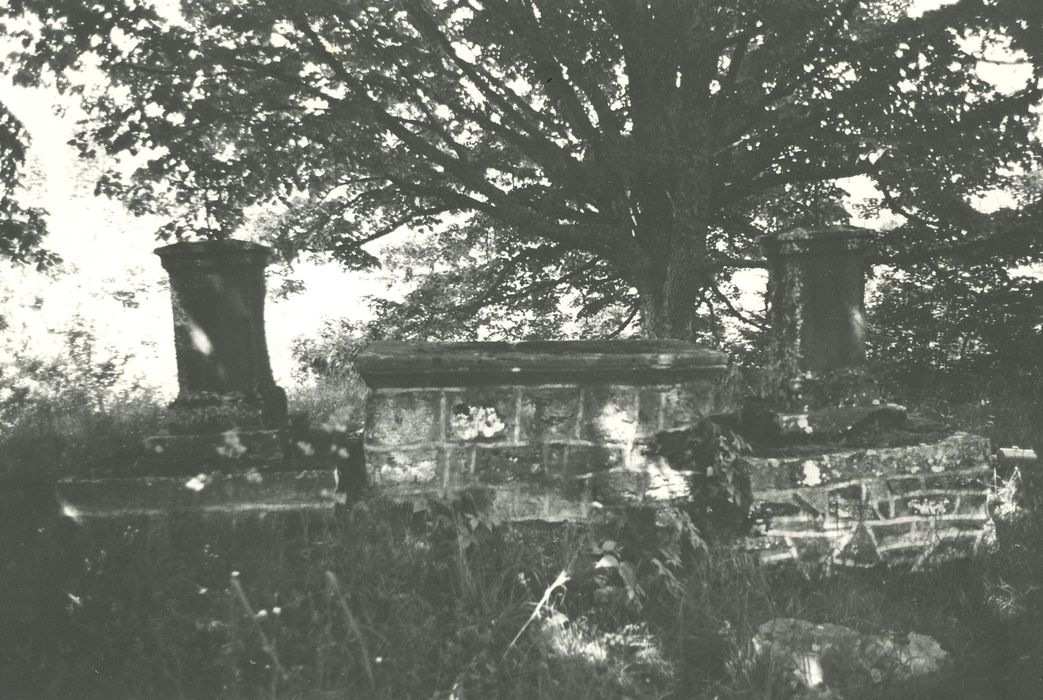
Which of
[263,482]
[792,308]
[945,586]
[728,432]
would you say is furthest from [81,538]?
[945,586]

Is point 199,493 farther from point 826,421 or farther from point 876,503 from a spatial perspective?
point 876,503

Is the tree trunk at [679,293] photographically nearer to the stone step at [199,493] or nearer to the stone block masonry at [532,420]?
the stone block masonry at [532,420]

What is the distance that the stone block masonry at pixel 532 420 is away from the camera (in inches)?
127

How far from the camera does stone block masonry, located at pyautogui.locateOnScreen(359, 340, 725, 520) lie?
3.21 metres

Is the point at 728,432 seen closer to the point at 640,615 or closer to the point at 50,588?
the point at 640,615

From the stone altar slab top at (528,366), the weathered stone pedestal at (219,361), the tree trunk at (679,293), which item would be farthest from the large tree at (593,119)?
the stone altar slab top at (528,366)

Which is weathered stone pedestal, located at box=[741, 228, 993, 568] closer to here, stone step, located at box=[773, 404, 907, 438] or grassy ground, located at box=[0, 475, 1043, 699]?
stone step, located at box=[773, 404, 907, 438]

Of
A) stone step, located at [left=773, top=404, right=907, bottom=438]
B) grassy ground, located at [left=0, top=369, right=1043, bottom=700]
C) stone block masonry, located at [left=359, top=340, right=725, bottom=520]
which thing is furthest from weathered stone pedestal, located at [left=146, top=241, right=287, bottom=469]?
stone step, located at [left=773, top=404, right=907, bottom=438]

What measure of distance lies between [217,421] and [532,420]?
4.81 ft

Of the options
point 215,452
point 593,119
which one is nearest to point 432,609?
point 215,452

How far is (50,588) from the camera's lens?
269 cm

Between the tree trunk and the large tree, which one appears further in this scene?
the tree trunk

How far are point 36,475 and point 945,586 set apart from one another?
14.7 feet

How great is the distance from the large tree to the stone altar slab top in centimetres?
217
